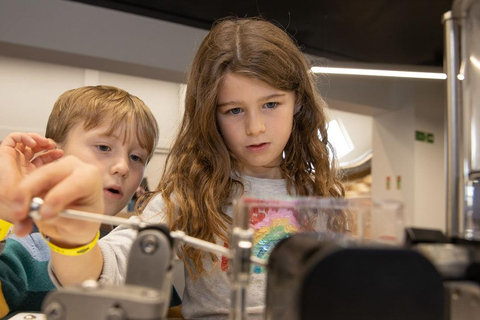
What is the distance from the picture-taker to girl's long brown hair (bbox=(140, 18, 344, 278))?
96 cm

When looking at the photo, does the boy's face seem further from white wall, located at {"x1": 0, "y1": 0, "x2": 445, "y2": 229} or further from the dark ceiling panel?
the dark ceiling panel

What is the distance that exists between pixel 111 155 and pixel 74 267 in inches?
20.1

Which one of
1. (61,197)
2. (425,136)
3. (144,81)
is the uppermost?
(144,81)

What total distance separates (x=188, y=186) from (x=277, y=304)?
0.67m

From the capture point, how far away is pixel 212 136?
40.4 inches

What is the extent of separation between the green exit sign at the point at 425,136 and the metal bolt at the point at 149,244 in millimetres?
4737

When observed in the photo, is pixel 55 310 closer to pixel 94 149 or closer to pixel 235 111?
pixel 235 111

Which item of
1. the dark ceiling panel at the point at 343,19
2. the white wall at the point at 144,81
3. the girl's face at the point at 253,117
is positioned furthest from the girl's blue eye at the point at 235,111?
the dark ceiling panel at the point at 343,19

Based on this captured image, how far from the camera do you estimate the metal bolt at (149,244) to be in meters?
0.41

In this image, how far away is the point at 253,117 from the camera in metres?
0.94

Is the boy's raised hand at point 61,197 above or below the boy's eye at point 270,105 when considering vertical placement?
below

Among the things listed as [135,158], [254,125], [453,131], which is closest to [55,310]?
[254,125]

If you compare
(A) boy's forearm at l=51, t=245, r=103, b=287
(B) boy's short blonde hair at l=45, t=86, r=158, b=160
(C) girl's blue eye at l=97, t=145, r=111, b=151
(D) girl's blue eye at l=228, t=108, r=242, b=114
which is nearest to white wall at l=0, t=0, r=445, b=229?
(B) boy's short blonde hair at l=45, t=86, r=158, b=160

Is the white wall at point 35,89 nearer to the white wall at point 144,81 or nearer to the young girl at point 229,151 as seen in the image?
the white wall at point 144,81
